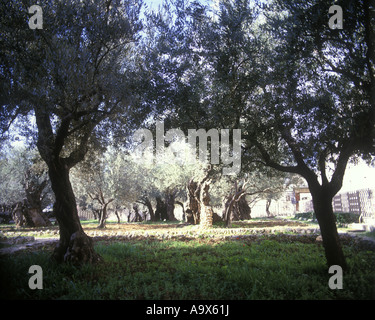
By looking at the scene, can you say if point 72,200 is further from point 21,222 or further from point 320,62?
point 21,222

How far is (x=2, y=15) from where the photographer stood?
5910 millimetres

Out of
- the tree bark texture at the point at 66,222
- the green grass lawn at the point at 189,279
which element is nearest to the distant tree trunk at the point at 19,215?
the green grass lawn at the point at 189,279

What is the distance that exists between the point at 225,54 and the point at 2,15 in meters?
5.05

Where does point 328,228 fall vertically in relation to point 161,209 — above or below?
above

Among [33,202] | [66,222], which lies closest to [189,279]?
[66,222]

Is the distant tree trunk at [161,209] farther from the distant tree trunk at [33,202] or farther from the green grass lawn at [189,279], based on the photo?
the green grass lawn at [189,279]

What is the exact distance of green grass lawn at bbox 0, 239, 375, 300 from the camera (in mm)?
5461

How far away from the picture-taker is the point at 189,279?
650cm

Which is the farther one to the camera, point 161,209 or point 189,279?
point 161,209

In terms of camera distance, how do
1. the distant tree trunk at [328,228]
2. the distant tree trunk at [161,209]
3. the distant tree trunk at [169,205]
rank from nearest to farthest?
1. the distant tree trunk at [328,228]
2. the distant tree trunk at [169,205]
3. the distant tree trunk at [161,209]

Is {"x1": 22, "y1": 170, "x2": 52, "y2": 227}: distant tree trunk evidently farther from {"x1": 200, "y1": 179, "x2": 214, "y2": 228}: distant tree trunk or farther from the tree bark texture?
the tree bark texture

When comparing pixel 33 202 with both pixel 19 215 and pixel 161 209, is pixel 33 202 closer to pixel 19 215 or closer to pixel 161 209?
pixel 19 215

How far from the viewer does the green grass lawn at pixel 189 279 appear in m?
5.46
